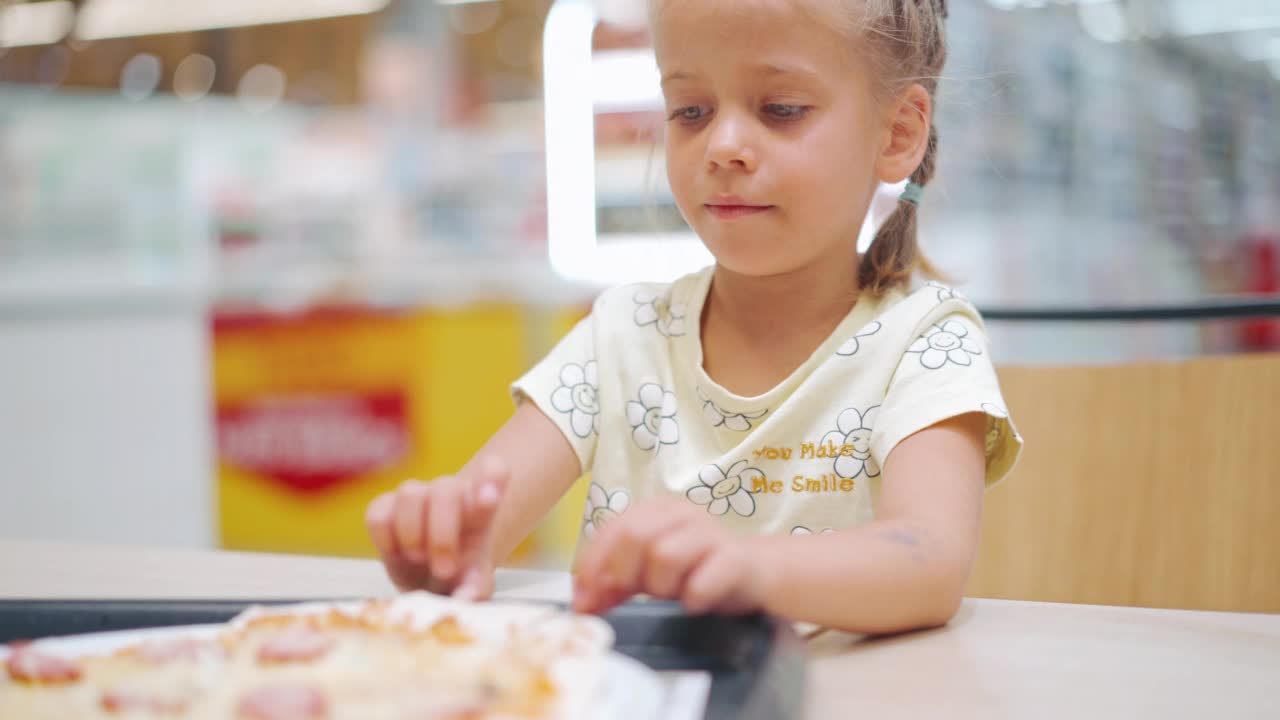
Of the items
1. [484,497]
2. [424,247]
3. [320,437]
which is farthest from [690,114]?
[424,247]

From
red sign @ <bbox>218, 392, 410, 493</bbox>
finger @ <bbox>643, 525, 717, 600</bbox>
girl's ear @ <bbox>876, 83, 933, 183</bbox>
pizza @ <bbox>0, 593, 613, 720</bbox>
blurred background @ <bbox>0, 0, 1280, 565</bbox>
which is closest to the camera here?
pizza @ <bbox>0, 593, 613, 720</bbox>

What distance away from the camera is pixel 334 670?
359 mm

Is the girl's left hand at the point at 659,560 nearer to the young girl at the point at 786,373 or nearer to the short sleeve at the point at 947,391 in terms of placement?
the young girl at the point at 786,373

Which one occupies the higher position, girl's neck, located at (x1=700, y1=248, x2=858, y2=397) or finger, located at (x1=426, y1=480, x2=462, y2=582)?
girl's neck, located at (x1=700, y1=248, x2=858, y2=397)

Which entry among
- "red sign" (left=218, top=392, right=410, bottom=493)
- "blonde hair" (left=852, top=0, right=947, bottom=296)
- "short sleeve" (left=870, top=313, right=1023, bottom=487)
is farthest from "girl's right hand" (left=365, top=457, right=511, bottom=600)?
"red sign" (left=218, top=392, right=410, bottom=493)

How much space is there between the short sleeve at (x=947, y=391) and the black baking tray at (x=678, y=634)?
0.28 m

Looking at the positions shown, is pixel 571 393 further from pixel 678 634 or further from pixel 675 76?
pixel 678 634

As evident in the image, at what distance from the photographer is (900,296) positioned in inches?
31.5

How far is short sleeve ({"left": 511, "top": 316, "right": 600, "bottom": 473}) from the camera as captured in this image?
0.83m

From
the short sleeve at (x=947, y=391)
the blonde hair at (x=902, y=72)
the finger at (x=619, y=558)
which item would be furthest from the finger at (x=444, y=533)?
the blonde hair at (x=902, y=72)

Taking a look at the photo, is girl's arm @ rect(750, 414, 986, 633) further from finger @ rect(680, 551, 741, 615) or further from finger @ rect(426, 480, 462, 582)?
finger @ rect(426, 480, 462, 582)

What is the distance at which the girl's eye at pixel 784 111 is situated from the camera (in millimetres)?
696

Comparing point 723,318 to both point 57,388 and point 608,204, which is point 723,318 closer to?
point 57,388

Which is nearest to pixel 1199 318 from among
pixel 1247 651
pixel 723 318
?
pixel 723 318
